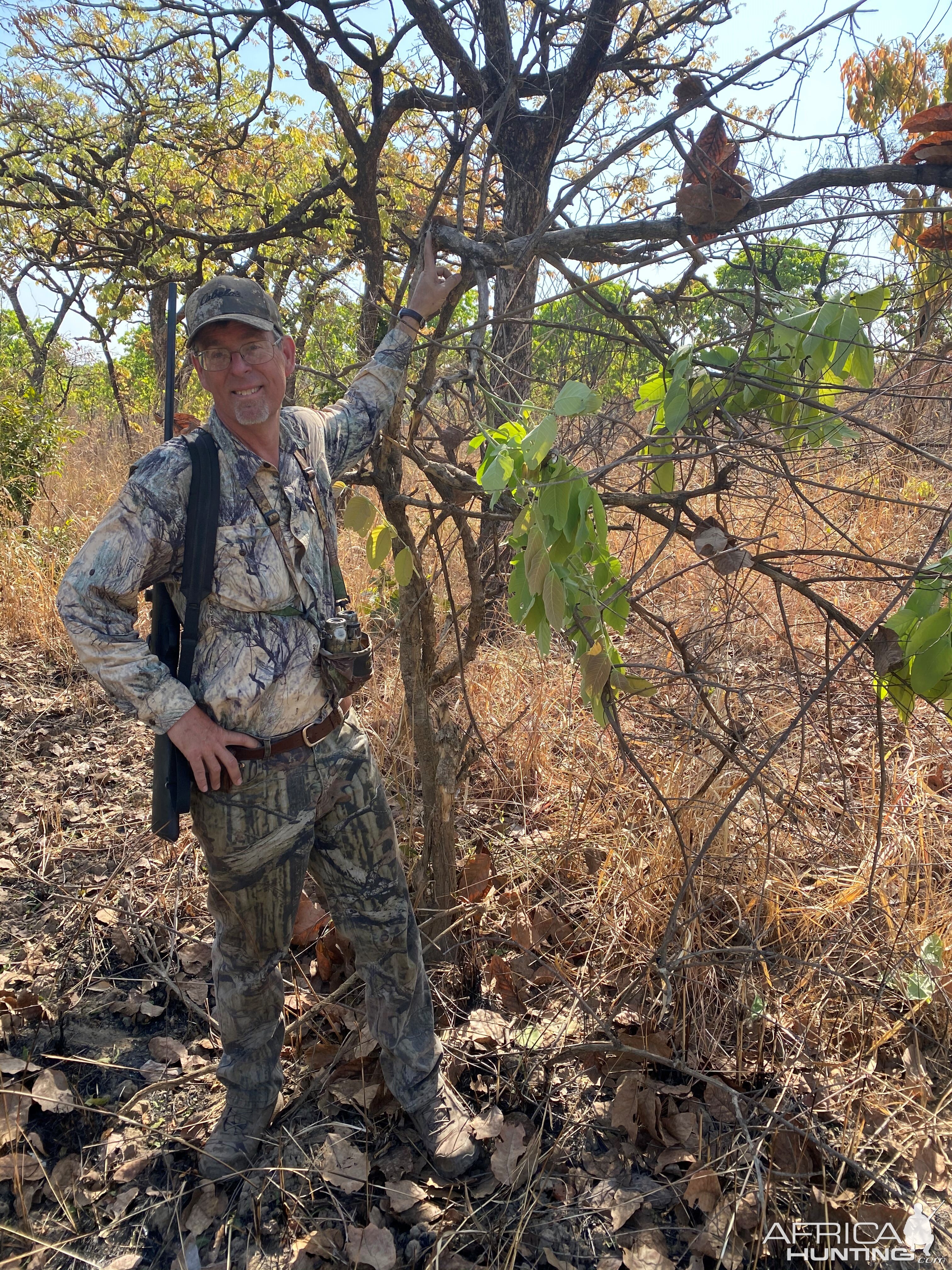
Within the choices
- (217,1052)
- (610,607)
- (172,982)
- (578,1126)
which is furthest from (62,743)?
(610,607)

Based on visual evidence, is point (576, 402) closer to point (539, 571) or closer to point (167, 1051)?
point (539, 571)

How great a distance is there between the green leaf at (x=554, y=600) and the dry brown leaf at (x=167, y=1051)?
207 centimetres

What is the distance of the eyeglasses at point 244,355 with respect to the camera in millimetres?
1949

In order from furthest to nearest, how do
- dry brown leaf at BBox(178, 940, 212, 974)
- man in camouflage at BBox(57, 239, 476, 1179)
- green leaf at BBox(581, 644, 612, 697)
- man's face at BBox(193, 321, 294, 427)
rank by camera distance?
dry brown leaf at BBox(178, 940, 212, 974)
man's face at BBox(193, 321, 294, 427)
man in camouflage at BBox(57, 239, 476, 1179)
green leaf at BBox(581, 644, 612, 697)

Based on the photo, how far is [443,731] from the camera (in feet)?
9.03

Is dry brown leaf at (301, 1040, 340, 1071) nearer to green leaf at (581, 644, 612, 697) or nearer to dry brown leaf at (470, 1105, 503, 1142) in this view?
dry brown leaf at (470, 1105, 503, 1142)

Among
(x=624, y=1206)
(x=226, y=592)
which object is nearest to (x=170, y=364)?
(x=226, y=592)

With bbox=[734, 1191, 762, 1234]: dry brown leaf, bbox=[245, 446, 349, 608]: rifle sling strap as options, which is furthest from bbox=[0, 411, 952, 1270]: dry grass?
bbox=[245, 446, 349, 608]: rifle sling strap

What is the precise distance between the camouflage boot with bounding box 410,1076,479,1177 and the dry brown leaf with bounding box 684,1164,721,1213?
1.87 feet

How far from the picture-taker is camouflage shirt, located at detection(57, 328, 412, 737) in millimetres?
1783

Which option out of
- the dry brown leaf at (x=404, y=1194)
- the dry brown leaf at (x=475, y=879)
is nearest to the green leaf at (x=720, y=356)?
the dry brown leaf at (x=475, y=879)

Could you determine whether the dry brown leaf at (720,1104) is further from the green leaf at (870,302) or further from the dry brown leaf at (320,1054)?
the green leaf at (870,302)

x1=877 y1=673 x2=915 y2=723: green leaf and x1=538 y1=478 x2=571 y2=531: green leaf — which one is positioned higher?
x1=538 y1=478 x2=571 y2=531: green leaf

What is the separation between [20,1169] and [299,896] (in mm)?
1023
